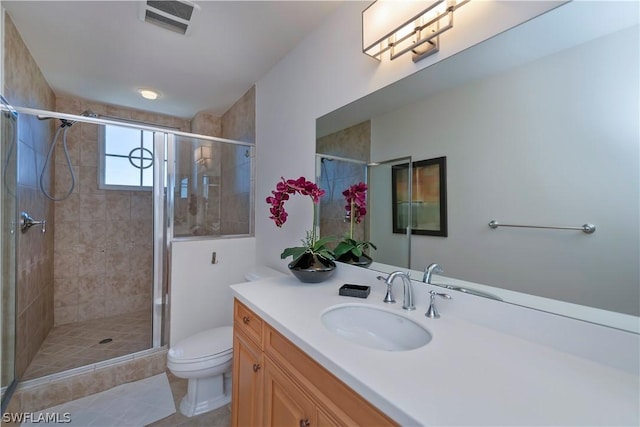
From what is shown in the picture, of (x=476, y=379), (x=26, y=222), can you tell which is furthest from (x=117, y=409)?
(x=476, y=379)

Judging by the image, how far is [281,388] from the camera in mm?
903

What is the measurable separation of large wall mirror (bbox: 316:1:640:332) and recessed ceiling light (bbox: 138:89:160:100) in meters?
2.51

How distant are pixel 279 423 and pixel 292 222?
119cm

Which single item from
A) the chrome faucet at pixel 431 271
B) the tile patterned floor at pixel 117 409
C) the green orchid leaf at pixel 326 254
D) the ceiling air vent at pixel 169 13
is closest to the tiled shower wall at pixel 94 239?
the tile patterned floor at pixel 117 409

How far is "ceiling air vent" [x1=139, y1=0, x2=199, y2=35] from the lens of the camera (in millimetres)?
1497

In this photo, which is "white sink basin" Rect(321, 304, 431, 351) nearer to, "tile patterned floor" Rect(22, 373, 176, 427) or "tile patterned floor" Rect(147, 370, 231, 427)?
"tile patterned floor" Rect(147, 370, 231, 427)

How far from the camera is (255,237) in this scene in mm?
2395

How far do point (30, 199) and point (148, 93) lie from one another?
1312mm

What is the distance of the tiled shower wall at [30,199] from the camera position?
172 centimetres

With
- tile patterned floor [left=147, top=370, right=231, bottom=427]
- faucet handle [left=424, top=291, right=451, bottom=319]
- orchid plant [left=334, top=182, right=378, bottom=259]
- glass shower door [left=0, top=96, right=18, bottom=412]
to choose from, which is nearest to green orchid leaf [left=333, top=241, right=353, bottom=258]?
orchid plant [left=334, top=182, right=378, bottom=259]

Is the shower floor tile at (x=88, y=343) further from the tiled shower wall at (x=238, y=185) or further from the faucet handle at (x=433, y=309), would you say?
the faucet handle at (x=433, y=309)

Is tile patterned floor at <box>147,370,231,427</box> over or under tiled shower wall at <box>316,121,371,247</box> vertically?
under

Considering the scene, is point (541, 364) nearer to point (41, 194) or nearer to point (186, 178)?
point (186, 178)

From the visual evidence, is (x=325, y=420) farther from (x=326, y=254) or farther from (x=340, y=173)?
(x=340, y=173)
